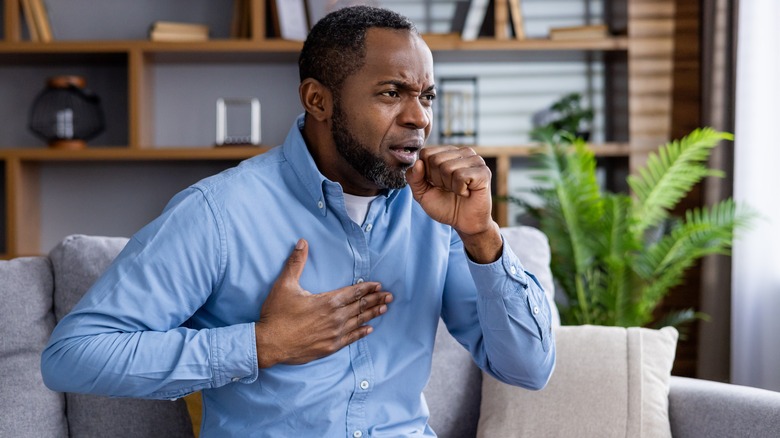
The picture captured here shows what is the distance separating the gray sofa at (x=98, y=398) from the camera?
1631 mm

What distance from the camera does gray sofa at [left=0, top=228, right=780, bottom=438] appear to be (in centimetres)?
163

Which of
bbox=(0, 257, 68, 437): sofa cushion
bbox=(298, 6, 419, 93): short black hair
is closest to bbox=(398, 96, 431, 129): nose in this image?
bbox=(298, 6, 419, 93): short black hair

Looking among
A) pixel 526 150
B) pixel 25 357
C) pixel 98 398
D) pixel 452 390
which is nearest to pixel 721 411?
pixel 452 390

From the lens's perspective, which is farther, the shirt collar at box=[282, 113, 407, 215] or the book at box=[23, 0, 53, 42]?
the book at box=[23, 0, 53, 42]

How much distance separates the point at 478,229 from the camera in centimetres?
131

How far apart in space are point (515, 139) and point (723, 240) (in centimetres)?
106

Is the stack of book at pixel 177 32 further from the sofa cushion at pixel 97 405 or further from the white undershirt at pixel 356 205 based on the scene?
the white undershirt at pixel 356 205

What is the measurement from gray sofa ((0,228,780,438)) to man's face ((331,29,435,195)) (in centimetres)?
61

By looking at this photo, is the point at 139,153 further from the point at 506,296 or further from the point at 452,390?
the point at 506,296

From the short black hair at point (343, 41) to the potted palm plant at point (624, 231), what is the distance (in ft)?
5.47

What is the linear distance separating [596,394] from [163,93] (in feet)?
8.07

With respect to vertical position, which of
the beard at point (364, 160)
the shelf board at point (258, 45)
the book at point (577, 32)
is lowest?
the beard at point (364, 160)

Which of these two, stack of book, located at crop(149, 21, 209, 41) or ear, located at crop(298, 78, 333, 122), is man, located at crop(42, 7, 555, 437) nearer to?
ear, located at crop(298, 78, 333, 122)

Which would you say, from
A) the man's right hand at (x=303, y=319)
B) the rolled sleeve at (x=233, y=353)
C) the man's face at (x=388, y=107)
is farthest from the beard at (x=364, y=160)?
the rolled sleeve at (x=233, y=353)
